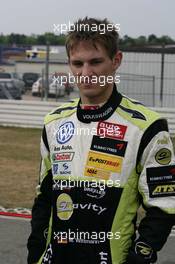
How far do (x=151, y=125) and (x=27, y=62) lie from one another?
139 ft

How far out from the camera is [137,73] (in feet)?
56.5

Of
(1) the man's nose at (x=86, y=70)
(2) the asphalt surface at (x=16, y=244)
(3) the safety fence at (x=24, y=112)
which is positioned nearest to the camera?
(1) the man's nose at (x=86, y=70)

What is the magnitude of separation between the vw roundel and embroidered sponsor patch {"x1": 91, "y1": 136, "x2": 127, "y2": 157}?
4.6 inches

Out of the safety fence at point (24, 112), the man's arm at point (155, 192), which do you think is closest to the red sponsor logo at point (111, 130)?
the man's arm at point (155, 192)

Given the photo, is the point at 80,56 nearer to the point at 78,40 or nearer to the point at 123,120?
the point at 78,40

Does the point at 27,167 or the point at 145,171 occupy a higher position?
the point at 145,171

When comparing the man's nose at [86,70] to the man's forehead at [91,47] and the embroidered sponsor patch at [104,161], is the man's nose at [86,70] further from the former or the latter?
the embroidered sponsor patch at [104,161]

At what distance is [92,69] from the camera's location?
89.3 inches

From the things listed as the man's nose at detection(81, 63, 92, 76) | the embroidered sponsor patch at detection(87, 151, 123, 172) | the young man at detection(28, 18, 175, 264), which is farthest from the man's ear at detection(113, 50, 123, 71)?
the embroidered sponsor patch at detection(87, 151, 123, 172)

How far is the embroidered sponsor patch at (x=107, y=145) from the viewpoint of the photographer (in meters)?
2.28

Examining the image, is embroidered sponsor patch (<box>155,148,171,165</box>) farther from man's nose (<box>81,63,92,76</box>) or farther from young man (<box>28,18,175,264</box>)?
man's nose (<box>81,63,92,76</box>)

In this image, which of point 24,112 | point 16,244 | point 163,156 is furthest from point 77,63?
point 24,112

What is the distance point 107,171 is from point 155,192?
8.4 inches

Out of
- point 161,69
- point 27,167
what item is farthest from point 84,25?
point 161,69
